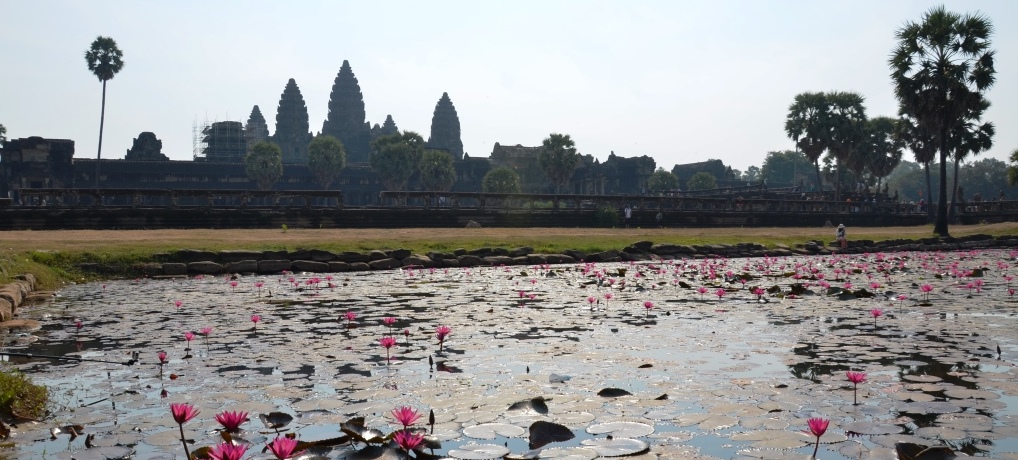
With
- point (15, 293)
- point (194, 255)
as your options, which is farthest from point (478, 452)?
point (194, 255)

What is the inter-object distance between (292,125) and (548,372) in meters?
140

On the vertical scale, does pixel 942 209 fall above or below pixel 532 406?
above

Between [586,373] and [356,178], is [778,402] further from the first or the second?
[356,178]

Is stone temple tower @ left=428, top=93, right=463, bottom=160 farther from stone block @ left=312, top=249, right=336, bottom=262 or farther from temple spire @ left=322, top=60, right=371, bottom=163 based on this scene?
stone block @ left=312, top=249, right=336, bottom=262

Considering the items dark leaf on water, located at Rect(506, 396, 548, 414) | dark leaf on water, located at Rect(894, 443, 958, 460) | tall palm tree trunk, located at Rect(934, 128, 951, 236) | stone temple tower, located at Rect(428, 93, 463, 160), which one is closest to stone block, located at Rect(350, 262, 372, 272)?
dark leaf on water, located at Rect(506, 396, 548, 414)

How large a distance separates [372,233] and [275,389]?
69.0ft

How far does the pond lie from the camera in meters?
4.47

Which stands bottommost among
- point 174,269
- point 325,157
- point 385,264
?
point 174,269

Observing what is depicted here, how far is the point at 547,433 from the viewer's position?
4449 mm

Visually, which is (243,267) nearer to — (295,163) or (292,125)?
(295,163)

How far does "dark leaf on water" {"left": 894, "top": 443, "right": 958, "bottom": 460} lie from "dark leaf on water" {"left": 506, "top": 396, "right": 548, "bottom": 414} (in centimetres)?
183

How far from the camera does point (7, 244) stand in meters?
18.7

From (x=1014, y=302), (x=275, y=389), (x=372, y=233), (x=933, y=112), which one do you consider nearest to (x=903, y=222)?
(x=933, y=112)

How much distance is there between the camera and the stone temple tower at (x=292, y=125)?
140000 mm
